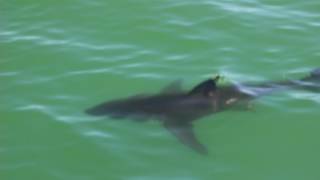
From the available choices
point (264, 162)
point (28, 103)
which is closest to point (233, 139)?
point (264, 162)

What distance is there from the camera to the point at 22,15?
11.7 metres

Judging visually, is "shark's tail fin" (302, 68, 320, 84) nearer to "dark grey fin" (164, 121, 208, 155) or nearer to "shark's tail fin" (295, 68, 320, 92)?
"shark's tail fin" (295, 68, 320, 92)

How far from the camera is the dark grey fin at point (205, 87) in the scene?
8.88 metres

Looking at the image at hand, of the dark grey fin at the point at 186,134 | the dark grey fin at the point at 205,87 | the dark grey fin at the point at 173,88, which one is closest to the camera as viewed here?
the dark grey fin at the point at 186,134

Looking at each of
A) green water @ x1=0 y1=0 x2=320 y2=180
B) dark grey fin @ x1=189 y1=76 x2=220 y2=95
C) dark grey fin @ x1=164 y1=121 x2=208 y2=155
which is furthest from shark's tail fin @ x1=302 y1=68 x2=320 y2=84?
dark grey fin @ x1=164 y1=121 x2=208 y2=155

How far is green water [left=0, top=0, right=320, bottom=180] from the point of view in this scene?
27.4 ft

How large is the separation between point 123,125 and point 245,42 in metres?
2.54

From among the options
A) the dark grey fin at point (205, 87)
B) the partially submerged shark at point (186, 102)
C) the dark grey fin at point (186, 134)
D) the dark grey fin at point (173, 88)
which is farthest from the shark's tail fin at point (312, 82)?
the dark grey fin at point (186, 134)

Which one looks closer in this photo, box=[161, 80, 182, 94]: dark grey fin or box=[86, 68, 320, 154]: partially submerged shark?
box=[86, 68, 320, 154]: partially submerged shark

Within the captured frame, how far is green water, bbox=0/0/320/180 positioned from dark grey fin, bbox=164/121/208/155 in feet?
0.25

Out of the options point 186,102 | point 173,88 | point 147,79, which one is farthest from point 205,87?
point 147,79

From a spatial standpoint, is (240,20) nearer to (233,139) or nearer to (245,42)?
(245,42)

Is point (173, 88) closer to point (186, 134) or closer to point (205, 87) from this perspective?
point (205, 87)

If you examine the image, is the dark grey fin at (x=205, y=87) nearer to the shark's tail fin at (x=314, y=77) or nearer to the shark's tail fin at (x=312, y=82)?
the shark's tail fin at (x=312, y=82)
